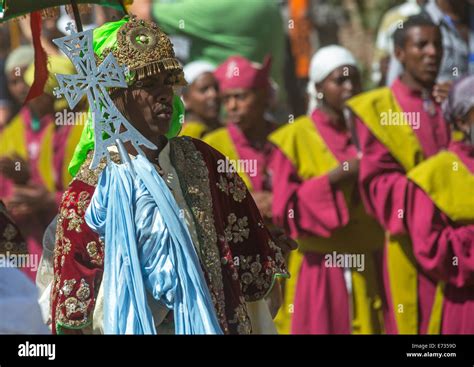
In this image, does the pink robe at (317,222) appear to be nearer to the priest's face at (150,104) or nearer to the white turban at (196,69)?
the white turban at (196,69)

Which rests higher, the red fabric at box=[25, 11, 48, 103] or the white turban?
the white turban

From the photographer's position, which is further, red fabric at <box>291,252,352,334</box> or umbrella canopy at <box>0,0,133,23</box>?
red fabric at <box>291,252,352,334</box>

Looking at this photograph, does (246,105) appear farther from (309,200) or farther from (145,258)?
(145,258)

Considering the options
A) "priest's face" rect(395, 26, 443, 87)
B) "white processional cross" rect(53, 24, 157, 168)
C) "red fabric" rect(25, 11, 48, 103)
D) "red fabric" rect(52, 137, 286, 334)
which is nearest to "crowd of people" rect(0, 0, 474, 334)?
"priest's face" rect(395, 26, 443, 87)

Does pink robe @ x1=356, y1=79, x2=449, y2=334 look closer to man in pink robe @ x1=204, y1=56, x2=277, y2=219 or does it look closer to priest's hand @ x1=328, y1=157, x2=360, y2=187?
priest's hand @ x1=328, y1=157, x2=360, y2=187

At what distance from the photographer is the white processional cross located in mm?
4734

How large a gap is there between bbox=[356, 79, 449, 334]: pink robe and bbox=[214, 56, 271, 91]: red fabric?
56 centimetres

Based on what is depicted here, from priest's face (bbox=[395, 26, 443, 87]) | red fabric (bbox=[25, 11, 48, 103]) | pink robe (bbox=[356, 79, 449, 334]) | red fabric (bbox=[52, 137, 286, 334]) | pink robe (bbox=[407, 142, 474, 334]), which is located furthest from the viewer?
priest's face (bbox=[395, 26, 443, 87])

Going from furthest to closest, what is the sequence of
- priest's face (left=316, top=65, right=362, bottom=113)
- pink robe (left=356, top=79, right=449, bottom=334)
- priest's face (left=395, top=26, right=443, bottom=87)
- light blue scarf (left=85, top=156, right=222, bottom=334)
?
1. priest's face (left=316, top=65, right=362, bottom=113)
2. priest's face (left=395, top=26, right=443, bottom=87)
3. pink robe (left=356, top=79, right=449, bottom=334)
4. light blue scarf (left=85, top=156, right=222, bottom=334)

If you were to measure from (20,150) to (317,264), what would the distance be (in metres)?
1.60

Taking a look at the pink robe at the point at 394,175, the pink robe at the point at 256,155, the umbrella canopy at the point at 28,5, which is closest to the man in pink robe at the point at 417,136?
the pink robe at the point at 394,175

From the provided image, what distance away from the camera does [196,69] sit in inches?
304

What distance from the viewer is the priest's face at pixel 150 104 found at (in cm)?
481

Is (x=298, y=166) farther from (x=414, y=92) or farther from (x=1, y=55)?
(x=1, y=55)
